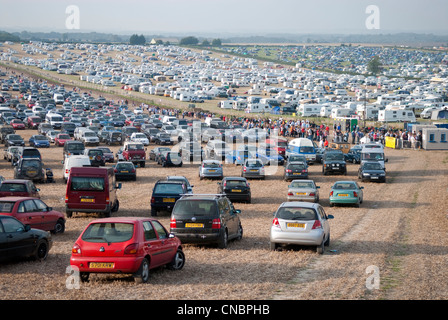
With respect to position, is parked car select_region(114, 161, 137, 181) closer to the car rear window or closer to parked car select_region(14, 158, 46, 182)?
parked car select_region(14, 158, 46, 182)

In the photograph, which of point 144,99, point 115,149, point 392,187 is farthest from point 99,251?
point 144,99

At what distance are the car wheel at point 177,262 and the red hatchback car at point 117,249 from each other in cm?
105

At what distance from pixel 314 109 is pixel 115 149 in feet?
144

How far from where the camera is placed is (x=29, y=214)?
64.9 feet

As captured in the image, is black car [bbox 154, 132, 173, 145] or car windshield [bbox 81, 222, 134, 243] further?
black car [bbox 154, 132, 173, 145]

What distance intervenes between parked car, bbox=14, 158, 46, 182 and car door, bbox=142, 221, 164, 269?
23.4m

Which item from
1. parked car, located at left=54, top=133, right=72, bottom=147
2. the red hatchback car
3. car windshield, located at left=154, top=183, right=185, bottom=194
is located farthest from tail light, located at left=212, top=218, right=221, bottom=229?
parked car, located at left=54, top=133, right=72, bottom=147

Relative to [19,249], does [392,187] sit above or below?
below

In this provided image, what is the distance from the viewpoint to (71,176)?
24.5m

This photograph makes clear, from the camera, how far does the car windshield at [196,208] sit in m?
18.5

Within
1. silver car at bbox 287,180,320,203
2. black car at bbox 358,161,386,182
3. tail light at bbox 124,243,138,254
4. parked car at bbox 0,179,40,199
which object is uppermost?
tail light at bbox 124,243,138,254

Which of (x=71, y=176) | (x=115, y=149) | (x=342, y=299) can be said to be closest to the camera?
(x=342, y=299)

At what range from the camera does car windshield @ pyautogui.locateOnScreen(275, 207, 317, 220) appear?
60.0 ft
